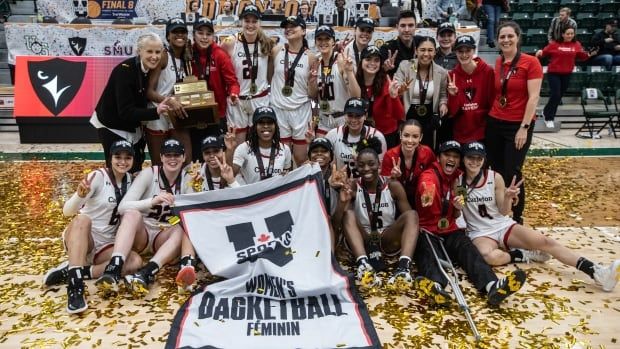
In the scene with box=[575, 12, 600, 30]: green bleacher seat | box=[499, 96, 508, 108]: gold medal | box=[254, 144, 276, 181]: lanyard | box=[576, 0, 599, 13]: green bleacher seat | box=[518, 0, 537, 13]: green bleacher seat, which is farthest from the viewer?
box=[576, 0, 599, 13]: green bleacher seat

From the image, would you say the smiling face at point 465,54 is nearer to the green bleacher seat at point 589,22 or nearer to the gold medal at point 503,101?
the gold medal at point 503,101

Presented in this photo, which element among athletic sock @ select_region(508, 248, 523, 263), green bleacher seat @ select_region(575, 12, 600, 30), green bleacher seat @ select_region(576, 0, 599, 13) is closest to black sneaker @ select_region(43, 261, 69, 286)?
athletic sock @ select_region(508, 248, 523, 263)

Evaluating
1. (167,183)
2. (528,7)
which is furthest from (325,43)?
(528,7)

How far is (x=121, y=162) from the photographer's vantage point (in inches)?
159

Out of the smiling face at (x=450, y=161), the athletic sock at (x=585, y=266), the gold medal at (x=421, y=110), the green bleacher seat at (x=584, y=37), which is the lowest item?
the athletic sock at (x=585, y=266)

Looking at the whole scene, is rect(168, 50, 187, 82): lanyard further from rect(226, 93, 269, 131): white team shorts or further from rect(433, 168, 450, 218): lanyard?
rect(433, 168, 450, 218): lanyard

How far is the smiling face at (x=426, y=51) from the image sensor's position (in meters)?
4.71

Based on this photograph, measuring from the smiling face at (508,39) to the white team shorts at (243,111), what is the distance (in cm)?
227

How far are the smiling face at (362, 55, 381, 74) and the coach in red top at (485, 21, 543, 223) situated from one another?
108 cm

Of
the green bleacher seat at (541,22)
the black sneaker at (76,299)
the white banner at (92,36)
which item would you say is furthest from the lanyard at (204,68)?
the green bleacher seat at (541,22)

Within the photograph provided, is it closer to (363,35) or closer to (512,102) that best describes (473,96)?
(512,102)

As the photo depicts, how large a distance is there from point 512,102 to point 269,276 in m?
2.69

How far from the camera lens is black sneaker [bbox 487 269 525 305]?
3.48m

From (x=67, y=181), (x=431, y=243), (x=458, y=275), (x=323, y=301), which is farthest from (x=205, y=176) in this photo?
(x=67, y=181)
